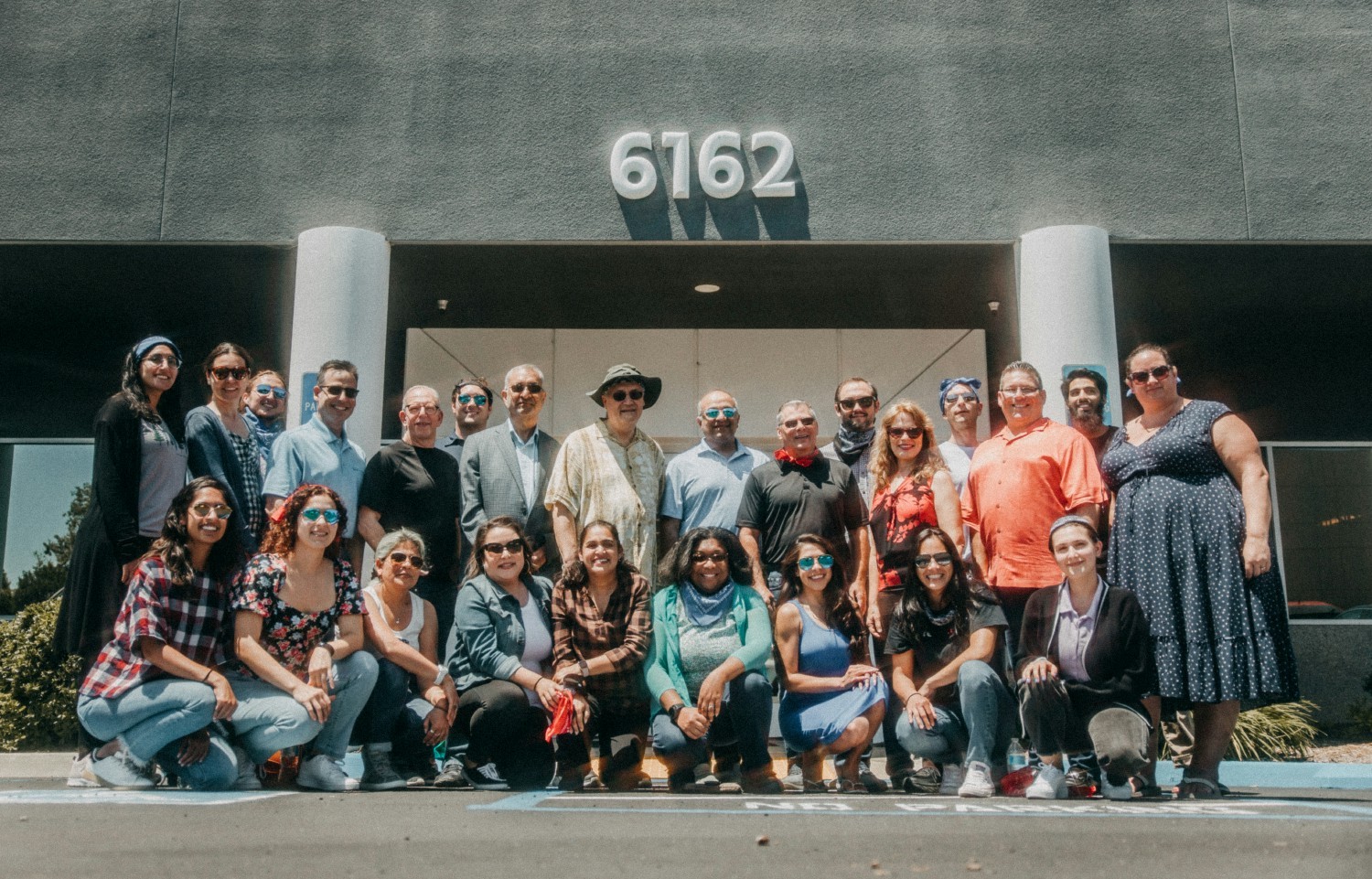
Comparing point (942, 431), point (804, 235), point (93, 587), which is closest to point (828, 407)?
point (942, 431)

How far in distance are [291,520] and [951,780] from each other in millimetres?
2983

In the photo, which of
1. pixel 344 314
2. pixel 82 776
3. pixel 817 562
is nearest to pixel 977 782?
pixel 817 562

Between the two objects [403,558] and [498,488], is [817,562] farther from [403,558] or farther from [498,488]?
[403,558]

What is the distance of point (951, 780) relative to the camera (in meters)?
5.03

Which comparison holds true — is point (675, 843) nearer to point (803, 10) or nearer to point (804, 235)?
point (804, 235)

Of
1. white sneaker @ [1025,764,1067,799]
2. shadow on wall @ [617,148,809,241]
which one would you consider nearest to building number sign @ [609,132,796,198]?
shadow on wall @ [617,148,809,241]

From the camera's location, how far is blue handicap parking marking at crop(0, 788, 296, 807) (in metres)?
4.23

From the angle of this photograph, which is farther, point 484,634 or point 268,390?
point 268,390

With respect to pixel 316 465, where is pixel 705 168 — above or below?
above

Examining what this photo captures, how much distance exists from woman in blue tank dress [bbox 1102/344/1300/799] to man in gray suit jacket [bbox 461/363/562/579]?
8.75 ft

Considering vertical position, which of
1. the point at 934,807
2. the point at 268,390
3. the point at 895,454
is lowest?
the point at 934,807

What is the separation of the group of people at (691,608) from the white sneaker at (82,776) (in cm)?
2

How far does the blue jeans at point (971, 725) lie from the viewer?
4.96 meters

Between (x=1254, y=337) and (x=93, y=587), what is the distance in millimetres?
9064
